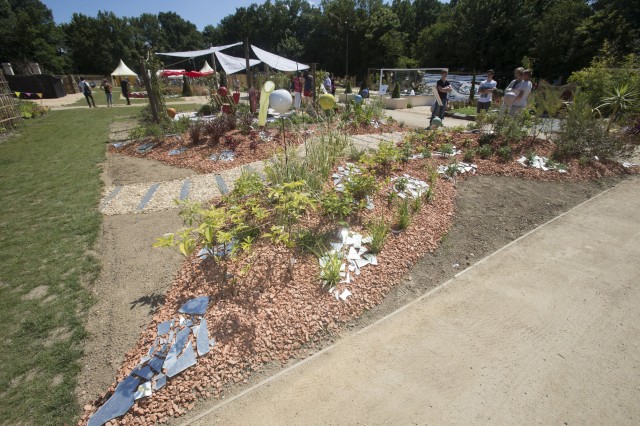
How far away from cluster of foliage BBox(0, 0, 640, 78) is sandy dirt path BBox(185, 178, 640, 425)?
1686 centimetres

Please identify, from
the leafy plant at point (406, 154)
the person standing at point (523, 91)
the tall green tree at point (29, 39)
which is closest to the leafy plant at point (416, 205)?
Result: the leafy plant at point (406, 154)

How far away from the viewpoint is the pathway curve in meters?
4.91

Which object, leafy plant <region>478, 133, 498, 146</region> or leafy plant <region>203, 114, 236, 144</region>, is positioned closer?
leafy plant <region>478, 133, 498, 146</region>

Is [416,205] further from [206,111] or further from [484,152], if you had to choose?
[206,111]

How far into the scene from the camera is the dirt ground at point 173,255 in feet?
8.08

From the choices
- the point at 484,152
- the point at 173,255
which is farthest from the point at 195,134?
the point at 484,152

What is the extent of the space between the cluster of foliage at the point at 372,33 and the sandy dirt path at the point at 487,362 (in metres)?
16.9

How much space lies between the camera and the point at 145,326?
8.61 ft

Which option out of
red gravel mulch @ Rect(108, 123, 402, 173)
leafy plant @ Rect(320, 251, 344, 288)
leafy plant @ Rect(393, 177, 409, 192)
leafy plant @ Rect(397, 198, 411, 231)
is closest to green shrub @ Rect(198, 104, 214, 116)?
red gravel mulch @ Rect(108, 123, 402, 173)

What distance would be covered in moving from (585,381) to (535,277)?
128 cm

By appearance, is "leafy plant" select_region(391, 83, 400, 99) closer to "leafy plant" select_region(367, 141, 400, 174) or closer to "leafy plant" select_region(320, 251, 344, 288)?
"leafy plant" select_region(367, 141, 400, 174)

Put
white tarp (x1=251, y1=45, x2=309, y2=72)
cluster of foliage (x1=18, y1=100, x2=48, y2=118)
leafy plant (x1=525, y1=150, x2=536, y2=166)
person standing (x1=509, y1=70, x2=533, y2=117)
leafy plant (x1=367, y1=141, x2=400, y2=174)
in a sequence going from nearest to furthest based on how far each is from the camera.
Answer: leafy plant (x1=367, y1=141, x2=400, y2=174)
leafy plant (x1=525, y1=150, x2=536, y2=166)
person standing (x1=509, y1=70, x2=533, y2=117)
cluster of foliage (x1=18, y1=100, x2=48, y2=118)
white tarp (x1=251, y1=45, x2=309, y2=72)

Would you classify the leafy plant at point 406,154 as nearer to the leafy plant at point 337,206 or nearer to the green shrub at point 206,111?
the leafy plant at point 337,206

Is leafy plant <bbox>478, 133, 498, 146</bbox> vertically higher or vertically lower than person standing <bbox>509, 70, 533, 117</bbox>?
lower
